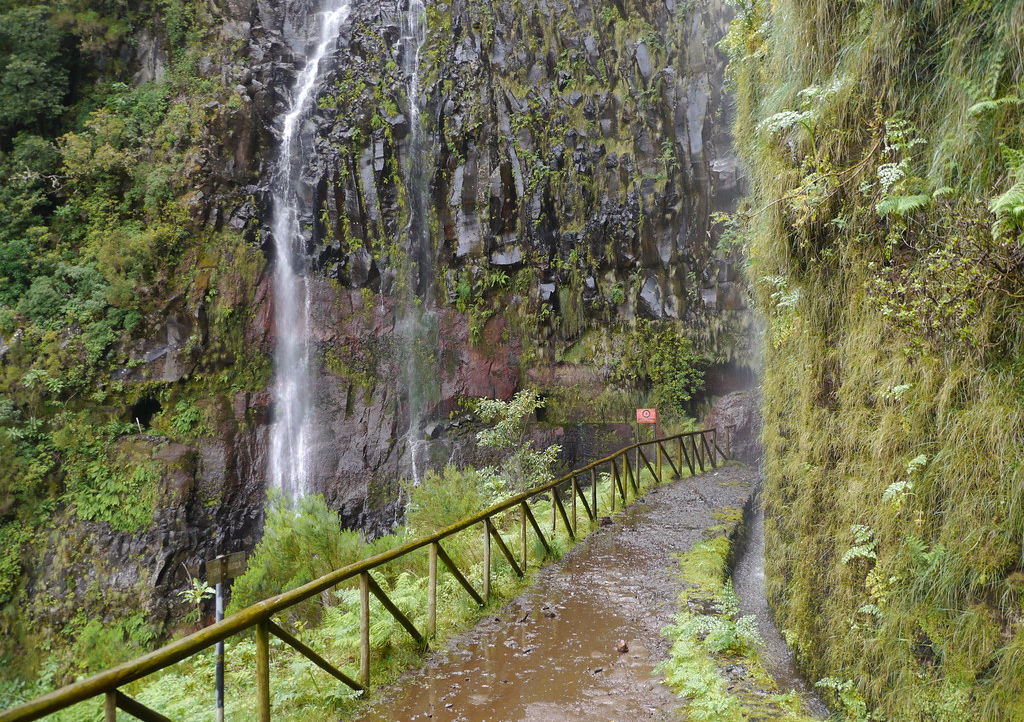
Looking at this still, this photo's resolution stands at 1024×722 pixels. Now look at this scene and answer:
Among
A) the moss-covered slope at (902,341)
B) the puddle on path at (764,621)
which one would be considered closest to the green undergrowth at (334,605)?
the puddle on path at (764,621)

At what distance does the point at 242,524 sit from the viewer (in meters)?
15.8

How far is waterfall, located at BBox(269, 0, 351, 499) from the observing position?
16859mm

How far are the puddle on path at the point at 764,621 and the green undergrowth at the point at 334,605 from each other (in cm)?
231

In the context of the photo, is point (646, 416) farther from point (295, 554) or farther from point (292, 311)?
point (292, 311)

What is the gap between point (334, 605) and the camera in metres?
7.34

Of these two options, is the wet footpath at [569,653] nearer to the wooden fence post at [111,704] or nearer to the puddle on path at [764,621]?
the puddle on path at [764,621]

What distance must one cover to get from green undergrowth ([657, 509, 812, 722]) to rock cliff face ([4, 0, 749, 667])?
12007 mm

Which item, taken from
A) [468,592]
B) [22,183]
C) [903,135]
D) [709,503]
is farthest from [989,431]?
[22,183]

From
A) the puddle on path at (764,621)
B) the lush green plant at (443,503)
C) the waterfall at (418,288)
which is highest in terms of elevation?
the waterfall at (418,288)

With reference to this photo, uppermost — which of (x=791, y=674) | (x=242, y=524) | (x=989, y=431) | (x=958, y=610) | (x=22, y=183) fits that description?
(x=22, y=183)

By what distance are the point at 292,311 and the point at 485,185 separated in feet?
23.6

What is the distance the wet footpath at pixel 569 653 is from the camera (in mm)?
3980

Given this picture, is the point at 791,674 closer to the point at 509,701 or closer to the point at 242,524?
the point at 509,701

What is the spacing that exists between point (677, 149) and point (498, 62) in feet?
21.2
